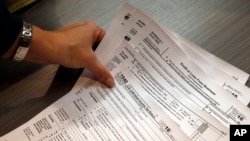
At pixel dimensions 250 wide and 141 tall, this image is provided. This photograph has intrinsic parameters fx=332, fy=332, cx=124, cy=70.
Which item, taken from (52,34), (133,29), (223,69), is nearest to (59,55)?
(52,34)

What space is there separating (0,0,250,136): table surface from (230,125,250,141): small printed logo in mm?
133

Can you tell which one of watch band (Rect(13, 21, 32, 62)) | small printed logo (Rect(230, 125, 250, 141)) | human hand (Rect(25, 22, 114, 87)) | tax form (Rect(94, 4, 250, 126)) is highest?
watch band (Rect(13, 21, 32, 62))

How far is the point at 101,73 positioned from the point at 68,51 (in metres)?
0.07

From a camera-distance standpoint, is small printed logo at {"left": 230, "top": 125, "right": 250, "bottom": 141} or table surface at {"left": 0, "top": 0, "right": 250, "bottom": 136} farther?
table surface at {"left": 0, "top": 0, "right": 250, "bottom": 136}

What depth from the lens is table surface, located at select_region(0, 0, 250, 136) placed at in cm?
63

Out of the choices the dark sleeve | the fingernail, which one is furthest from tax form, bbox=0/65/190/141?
the dark sleeve

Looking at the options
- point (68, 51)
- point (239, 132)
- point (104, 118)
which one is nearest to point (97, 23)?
point (68, 51)

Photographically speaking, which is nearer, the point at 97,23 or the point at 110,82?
the point at 110,82

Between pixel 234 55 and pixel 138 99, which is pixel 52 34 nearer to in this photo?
pixel 138 99

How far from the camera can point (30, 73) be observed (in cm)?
67

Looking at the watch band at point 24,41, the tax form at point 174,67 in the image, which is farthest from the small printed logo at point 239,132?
the watch band at point 24,41

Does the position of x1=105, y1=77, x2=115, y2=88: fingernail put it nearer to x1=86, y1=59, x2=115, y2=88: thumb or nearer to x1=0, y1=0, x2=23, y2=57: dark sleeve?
x1=86, y1=59, x2=115, y2=88: thumb

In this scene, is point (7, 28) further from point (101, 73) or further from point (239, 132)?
point (239, 132)

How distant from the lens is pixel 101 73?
1.99 ft
